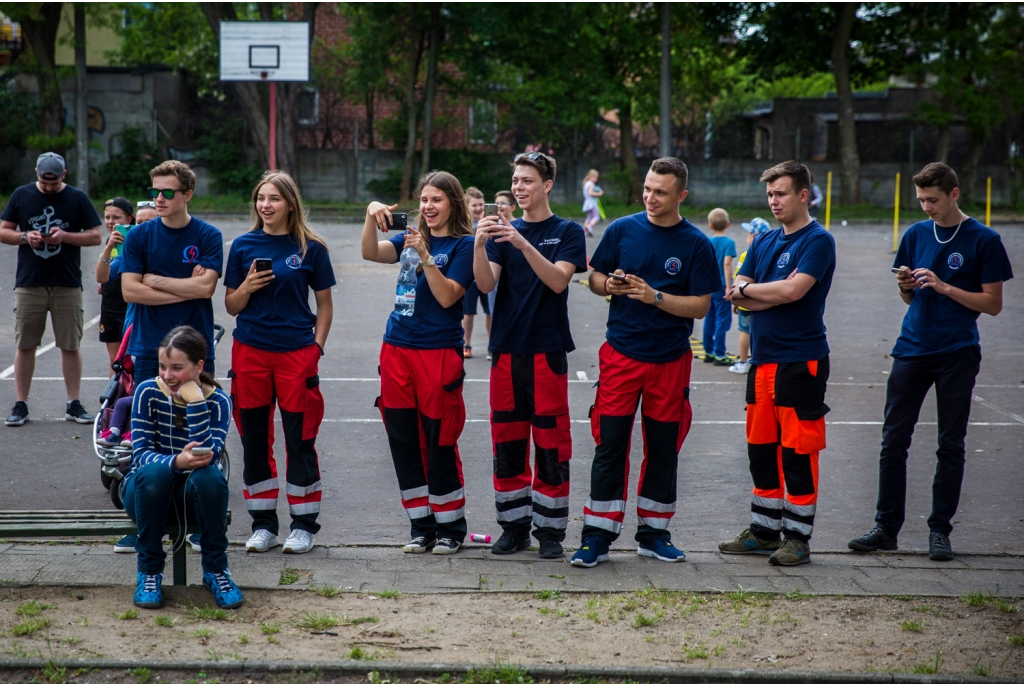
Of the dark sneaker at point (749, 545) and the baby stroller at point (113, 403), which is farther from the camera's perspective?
the baby stroller at point (113, 403)

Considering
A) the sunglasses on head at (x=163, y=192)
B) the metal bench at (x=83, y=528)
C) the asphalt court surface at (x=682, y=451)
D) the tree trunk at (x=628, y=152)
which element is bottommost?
the asphalt court surface at (x=682, y=451)

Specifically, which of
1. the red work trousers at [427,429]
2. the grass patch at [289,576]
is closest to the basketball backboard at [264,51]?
the red work trousers at [427,429]

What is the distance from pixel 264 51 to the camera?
29109mm

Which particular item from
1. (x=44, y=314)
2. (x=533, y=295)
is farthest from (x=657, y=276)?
(x=44, y=314)

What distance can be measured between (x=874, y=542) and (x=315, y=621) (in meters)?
3.23

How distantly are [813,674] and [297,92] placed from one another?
3321 cm

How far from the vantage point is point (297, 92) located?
3512 centimetres

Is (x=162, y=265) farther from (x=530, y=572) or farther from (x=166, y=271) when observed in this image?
(x=530, y=572)

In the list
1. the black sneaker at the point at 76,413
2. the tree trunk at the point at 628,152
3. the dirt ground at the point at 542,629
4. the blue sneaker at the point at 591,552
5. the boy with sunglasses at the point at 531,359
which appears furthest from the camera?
the tree trunk at the point at 628,152

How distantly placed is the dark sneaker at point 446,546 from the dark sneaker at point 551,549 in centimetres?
47

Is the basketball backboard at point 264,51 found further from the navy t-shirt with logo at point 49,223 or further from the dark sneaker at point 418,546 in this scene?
the dark sneaker at point 418,546

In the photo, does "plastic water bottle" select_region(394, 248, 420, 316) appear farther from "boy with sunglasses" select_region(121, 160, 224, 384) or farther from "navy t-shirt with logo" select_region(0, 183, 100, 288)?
"navy t-shirt with logo" select_region(0, 183, 100, 288)

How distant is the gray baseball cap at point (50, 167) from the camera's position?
8414mm

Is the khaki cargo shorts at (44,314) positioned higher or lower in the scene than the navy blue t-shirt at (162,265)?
lower
